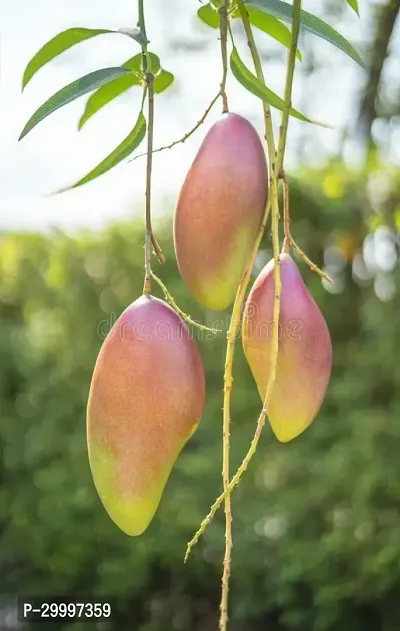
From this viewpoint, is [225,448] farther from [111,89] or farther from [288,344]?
[111,89]

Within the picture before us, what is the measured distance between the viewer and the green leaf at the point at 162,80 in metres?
0.40

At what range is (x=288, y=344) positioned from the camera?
0.34m

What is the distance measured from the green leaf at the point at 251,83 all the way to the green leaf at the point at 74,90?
0.16ft

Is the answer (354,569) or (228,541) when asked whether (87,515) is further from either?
(228,541)

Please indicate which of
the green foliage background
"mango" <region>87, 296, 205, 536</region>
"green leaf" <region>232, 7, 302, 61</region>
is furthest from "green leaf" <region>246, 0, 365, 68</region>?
the green foliage background

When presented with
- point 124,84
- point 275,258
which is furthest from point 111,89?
point 275,258

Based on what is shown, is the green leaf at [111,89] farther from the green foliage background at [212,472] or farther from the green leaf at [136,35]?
the green foliage background at [212,472]

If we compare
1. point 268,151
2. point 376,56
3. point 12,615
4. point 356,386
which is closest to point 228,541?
point 268,151

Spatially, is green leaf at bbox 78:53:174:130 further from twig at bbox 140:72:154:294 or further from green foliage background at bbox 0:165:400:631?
green foliage background at bbox 0:165:400:631

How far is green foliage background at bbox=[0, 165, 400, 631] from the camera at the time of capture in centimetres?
143

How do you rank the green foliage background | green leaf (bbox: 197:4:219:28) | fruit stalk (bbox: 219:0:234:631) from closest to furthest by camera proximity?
fruit stalk (bbox: 219:0:234:631) → green leaf (bbox: 197:4:219:28) → the green foliage background

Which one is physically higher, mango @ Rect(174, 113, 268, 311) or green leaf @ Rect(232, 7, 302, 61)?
green leaf @ Rect(232, 7, 302, 61)

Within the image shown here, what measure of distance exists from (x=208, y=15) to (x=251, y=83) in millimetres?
90

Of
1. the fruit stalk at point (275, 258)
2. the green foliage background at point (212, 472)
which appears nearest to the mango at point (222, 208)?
the fruit stalk at point (275, 258)
